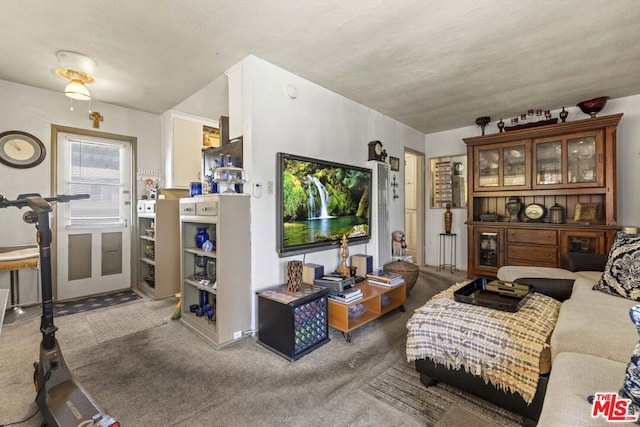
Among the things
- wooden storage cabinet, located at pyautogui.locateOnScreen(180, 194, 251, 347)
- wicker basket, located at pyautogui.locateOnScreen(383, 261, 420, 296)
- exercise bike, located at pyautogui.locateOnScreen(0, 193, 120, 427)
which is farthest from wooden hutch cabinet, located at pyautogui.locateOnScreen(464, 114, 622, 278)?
exercise bike, located at pyautogui.locateOnScreen(0, 193, 120, 427)

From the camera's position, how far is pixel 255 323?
247cm

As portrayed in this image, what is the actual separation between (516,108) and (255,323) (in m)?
4.23

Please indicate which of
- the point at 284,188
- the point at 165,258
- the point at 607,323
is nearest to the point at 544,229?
the point at 607,323

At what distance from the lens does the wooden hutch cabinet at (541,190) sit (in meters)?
3.29

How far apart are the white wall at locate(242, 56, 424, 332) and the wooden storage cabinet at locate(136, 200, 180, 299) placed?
1.64 meters

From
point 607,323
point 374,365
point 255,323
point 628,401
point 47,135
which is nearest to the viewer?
point 628,401

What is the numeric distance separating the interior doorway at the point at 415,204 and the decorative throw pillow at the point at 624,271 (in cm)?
306

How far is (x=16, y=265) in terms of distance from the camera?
108 inches

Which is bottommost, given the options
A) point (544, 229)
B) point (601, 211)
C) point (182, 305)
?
point (182, 305)

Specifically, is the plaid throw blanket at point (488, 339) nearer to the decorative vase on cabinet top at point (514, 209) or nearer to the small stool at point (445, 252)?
the decorative vase on cabinet top at point (514, 209)

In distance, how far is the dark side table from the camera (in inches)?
82.0

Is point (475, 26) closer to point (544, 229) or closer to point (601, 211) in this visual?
point (544, 229)

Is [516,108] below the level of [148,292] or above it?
above

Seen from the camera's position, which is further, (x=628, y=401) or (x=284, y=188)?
(x=284, y=188)
